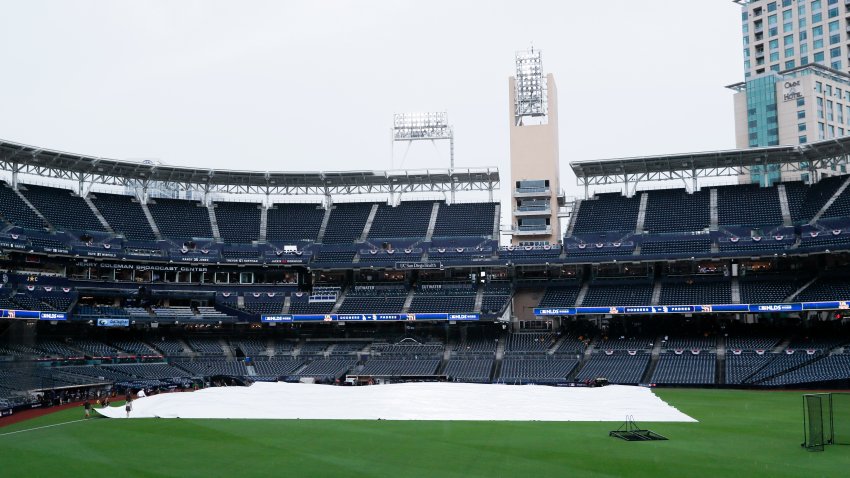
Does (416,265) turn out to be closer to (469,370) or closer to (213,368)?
(469,370)

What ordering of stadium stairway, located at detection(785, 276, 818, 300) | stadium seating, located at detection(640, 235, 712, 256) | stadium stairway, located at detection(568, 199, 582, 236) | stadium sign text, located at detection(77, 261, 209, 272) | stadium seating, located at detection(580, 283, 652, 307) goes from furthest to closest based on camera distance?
stadium stairway, located at detection(568, 199, 582, 236) → stadium sign text, located at detection(77, 261, 209, 272) → stadium seating, located at detection(640, 235, 712, 256) → stadium seating, located at detection(580, 283, 652, 307) → stadium stairway, located at detection(785, 276, 818, 300)

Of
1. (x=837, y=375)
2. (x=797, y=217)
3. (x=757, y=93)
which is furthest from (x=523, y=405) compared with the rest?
(x=757, y=93)

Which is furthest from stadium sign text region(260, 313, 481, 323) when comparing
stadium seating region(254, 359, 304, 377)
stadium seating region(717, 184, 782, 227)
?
stadium seating region(717, 184, 782, 227)

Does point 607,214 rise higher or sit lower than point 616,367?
higher

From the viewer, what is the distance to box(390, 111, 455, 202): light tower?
84.9 metres

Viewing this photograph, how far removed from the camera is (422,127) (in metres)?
85.1

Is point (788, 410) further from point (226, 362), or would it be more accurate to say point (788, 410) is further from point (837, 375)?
point (226, 362)

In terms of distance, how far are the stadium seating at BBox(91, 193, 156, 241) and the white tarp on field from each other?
2760cm

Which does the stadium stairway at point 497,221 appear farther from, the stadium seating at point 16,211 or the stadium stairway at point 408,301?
the stadium seating at point 16,211

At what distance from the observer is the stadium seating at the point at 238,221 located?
253 ft

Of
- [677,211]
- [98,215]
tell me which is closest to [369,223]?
[98,215]

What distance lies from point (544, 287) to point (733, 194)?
2147 centimetres

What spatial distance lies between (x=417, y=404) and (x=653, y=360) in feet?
87.9

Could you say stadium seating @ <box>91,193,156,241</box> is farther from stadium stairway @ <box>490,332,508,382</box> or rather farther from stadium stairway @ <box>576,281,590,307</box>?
stadium stairway @ <box>576,281,590,307</box>
